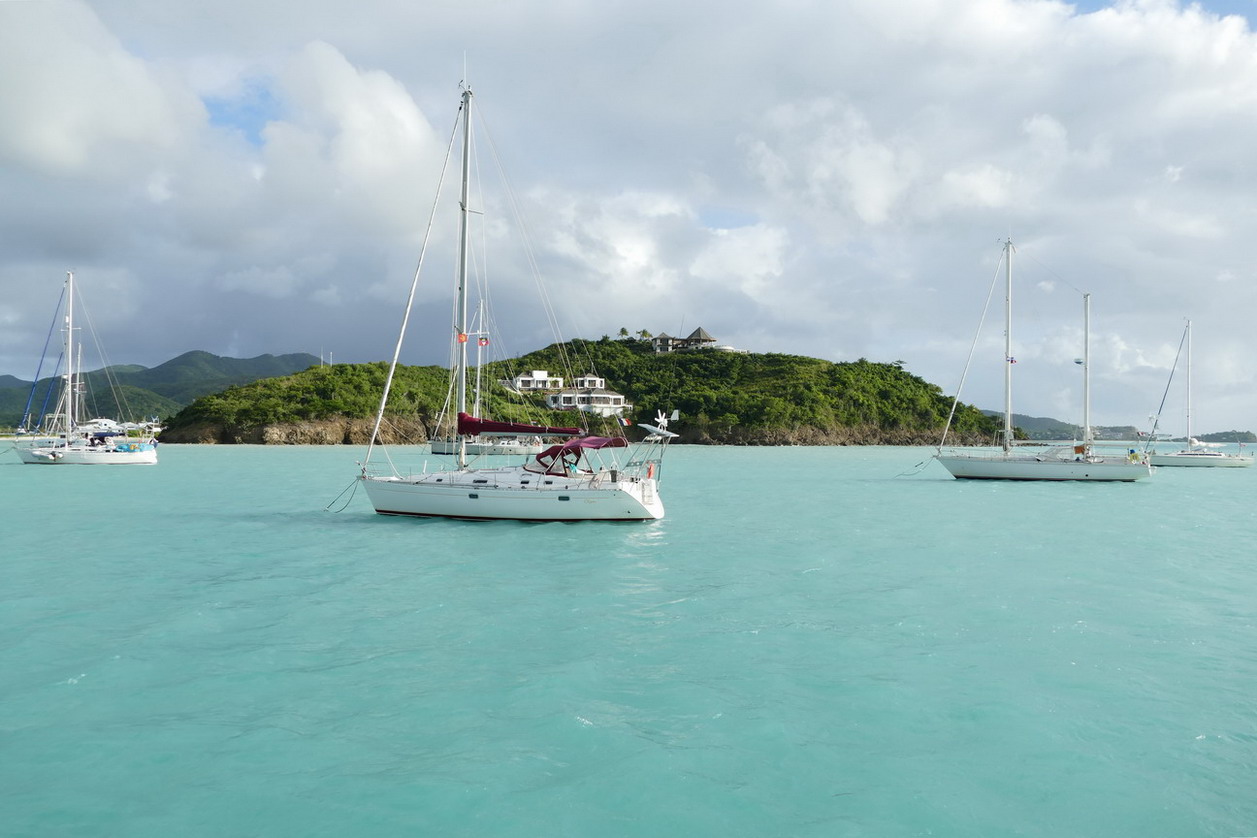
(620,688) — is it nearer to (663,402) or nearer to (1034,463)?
(1034,463)

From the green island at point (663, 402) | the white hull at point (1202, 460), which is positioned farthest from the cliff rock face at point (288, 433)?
the white hull at point (1202, 460)

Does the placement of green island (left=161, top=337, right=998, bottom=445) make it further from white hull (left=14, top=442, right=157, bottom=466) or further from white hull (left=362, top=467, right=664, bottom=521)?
white hull (left=362, top=467, right=664, bottom=521)

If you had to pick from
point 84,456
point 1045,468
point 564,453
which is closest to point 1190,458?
point 1045,468

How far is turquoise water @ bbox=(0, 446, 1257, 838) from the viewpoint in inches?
270

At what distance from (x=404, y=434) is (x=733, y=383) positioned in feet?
207

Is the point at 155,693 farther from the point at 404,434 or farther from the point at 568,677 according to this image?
the point at 404,434

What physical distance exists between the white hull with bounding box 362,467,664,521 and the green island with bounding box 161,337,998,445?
57.9 metres

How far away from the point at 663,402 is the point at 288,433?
6040 cm

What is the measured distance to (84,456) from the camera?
179 feet

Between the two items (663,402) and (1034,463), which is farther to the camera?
(663,402)

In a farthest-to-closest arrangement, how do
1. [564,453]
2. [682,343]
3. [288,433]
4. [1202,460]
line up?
[682,343]
[288,433]
[1202,460]
[564,453]

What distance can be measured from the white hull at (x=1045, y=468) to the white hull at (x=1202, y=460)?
26810 mm

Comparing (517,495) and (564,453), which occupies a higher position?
(564,453)

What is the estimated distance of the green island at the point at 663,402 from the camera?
9975 centimetres
